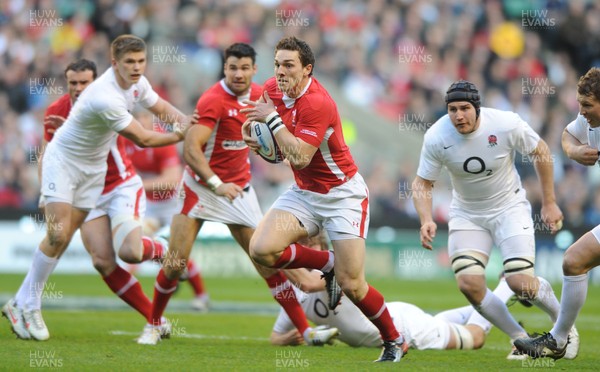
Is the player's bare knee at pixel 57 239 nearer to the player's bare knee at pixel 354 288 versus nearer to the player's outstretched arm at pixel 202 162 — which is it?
the player's outstretched arm at pixel 202 162

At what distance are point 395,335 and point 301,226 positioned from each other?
1.17 meters

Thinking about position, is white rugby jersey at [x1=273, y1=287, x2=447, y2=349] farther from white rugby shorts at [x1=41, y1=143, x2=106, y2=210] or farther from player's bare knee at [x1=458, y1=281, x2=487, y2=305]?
white rugby shorts at [x1=41, y1=143, x2=106, y2=210]

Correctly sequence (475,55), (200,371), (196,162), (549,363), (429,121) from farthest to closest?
(475,55)
(429,121)
(196,162)
(549,363)
(200,371)

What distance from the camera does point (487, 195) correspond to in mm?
9086

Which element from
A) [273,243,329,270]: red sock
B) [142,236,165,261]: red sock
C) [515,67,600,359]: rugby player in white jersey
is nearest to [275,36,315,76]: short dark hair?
[273,243,329,270]: red sock

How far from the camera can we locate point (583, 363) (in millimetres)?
8469

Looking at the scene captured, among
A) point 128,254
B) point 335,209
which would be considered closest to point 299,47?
point 335,209

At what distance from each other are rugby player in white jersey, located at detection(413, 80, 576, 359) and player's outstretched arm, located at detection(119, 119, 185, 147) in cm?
229

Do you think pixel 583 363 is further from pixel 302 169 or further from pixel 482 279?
pixel 302 169

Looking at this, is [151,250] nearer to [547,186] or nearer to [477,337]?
[477,337]

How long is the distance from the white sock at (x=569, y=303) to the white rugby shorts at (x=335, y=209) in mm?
1651

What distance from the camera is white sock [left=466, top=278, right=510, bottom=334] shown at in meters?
9.51

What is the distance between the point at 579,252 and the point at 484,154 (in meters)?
1.34

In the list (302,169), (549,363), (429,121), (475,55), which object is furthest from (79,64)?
(475,55)
